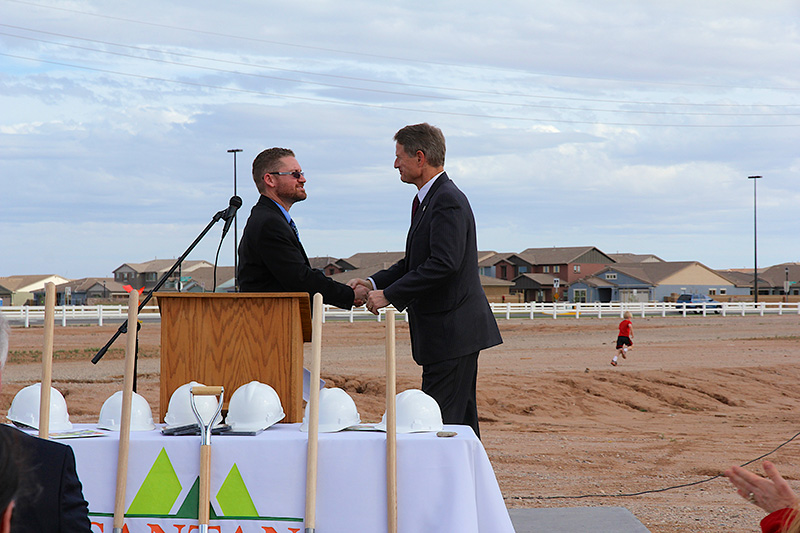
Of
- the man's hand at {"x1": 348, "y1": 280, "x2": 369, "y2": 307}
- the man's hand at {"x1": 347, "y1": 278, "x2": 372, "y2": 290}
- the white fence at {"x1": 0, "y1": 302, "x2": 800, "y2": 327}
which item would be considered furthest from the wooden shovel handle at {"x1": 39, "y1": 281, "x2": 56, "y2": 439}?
the white fence at {"x1": 0, "y1": 302, "x2": 800, "y2": 327}

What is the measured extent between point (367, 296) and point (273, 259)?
599 mm

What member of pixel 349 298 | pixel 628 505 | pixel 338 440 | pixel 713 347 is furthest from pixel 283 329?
pixel 713 347

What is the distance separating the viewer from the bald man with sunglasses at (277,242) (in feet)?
14.9

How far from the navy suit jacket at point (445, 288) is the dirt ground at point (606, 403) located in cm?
267

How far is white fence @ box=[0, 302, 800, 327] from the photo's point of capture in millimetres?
36406

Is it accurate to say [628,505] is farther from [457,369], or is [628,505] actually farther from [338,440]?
[338,440]

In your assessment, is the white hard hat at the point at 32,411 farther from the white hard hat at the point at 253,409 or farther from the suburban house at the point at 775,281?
the suburban house at the point at 775,281

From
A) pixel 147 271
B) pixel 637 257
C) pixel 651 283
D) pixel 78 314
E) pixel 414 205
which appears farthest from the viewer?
pixel 637 257

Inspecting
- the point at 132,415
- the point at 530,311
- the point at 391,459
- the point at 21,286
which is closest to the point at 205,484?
the point at 132,415

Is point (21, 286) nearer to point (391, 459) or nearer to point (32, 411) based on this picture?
point (32, 411)

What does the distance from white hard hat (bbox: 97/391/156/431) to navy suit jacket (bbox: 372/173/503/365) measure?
4.50 feet

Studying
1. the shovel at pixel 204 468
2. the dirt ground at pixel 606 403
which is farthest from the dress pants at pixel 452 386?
the dirt ground at pixel 606 403

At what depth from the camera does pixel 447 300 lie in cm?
454

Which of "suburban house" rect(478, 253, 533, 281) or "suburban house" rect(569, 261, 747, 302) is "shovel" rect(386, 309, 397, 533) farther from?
"suburban house" rect(478, 253, 533, 281)
